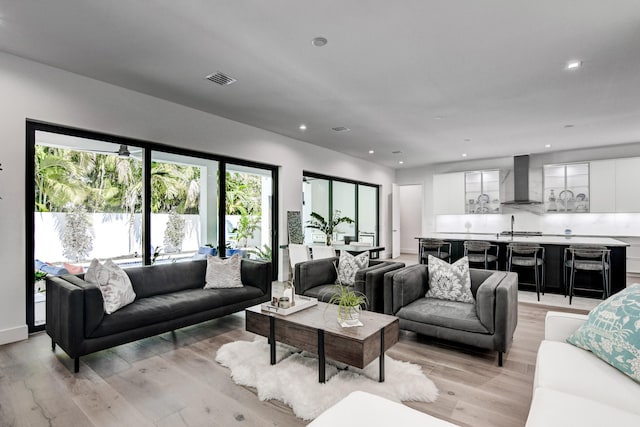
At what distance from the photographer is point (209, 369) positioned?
9.52 ft

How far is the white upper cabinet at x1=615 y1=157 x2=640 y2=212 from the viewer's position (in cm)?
739

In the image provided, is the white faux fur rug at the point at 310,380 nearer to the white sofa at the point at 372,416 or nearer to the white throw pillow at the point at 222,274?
the white sofa at the point at 372,416

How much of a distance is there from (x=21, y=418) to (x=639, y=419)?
3.43 metres

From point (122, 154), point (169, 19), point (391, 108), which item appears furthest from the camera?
point (391, 108)

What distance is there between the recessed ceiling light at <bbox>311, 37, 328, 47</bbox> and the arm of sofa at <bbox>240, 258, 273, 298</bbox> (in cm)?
265

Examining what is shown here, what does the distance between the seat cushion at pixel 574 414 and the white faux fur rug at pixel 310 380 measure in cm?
99

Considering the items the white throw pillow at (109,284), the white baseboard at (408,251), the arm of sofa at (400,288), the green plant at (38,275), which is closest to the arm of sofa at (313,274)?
the arm of sofa at (400,288)

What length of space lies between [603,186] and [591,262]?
367 centimetres

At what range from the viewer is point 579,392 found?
1.69 metres

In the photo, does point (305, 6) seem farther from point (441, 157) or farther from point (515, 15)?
point (441, 157)

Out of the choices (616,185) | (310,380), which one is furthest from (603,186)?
(310,380)

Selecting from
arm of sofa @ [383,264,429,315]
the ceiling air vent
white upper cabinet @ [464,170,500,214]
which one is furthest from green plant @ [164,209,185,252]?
white upper cabinet @ [464,170,500,214]

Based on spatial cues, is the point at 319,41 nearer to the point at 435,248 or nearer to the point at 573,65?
the point at 573,65

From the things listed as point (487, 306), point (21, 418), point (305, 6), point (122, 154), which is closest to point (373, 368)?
point (487, 306)
